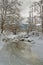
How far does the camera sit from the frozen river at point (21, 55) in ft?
5.17

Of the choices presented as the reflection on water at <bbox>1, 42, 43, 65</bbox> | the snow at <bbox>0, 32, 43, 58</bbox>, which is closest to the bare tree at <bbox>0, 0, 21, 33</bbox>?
the snow at <bbox>0, 32, 43, 58</bbox>

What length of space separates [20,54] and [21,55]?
0.08 feet

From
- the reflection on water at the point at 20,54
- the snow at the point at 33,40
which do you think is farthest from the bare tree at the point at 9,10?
the reflection on water at the point at 20,54

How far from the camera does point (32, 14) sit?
189 cm

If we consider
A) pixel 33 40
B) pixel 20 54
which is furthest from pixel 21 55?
pixel 33 40

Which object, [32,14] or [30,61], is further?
[32,14]

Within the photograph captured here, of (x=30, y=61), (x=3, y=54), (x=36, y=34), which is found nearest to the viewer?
(x=30, y=61)

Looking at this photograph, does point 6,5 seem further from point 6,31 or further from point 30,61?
point 30,61

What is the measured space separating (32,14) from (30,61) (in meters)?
0.68

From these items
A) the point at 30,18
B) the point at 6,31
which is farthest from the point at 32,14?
the point at 6,31

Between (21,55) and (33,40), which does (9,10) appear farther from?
(21,55)

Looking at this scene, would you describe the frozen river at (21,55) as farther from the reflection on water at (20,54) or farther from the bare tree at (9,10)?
the bare tree at (9,10)

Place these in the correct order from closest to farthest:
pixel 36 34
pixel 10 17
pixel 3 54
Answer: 1. pixel 3 54
2. pixel 36 34
3. pixel 10 17

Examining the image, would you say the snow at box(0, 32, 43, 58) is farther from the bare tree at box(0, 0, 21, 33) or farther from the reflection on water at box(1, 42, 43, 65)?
the bare tree at box(0, 0, 21, 33)
